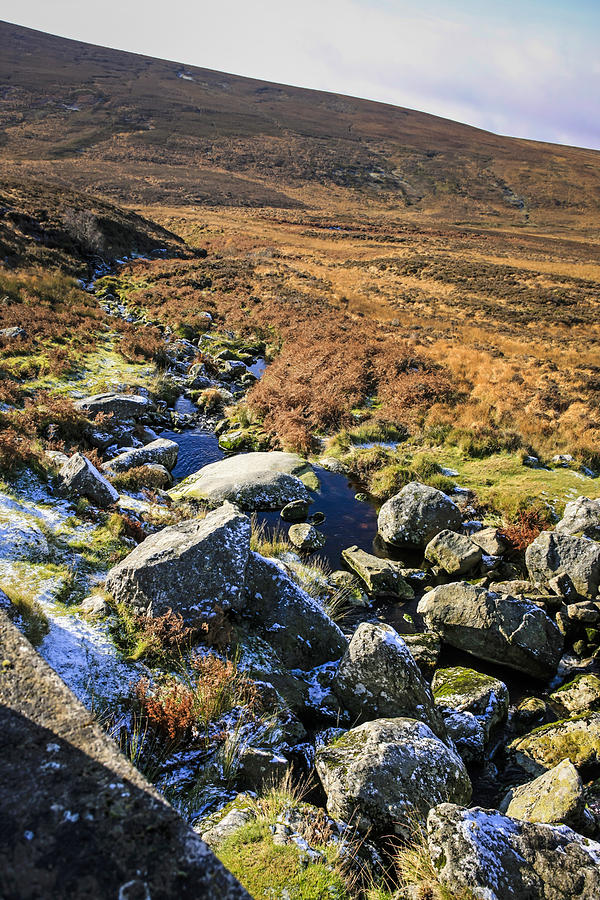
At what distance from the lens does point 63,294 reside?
2770 cm

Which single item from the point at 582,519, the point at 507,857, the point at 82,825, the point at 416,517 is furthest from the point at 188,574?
the point at 582,519

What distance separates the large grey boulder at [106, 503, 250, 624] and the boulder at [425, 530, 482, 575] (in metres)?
6.34

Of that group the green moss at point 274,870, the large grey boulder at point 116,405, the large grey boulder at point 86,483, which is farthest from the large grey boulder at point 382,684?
the large grey boulder at point 116,405

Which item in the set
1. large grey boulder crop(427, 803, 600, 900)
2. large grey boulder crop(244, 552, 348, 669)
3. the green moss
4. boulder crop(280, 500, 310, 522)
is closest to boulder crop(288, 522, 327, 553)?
boulder crop(280, 500, 310, 522)

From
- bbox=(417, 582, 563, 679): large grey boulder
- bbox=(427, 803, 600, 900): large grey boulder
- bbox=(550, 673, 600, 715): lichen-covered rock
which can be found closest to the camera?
bbox=(427, 803, 600, 900): large grey boulder

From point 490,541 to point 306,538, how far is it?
475 cm

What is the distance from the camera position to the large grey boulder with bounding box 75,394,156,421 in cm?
1569

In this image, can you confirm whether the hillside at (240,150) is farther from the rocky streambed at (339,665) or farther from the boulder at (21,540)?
the boulder at (21,540)

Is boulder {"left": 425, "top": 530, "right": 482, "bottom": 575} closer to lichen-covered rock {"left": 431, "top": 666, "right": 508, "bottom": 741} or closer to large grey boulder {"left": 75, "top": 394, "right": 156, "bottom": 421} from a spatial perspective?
lichen-covered rock {"left": 431, "top": 666, "right": 508, "bottom": 741}

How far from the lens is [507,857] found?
13.8ft

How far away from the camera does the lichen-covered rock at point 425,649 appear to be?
8625 mm

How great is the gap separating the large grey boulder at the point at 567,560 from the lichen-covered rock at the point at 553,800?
566 centimetres

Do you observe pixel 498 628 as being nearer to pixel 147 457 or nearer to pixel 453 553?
pixel 453 553

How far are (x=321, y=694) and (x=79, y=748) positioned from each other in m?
4.45
